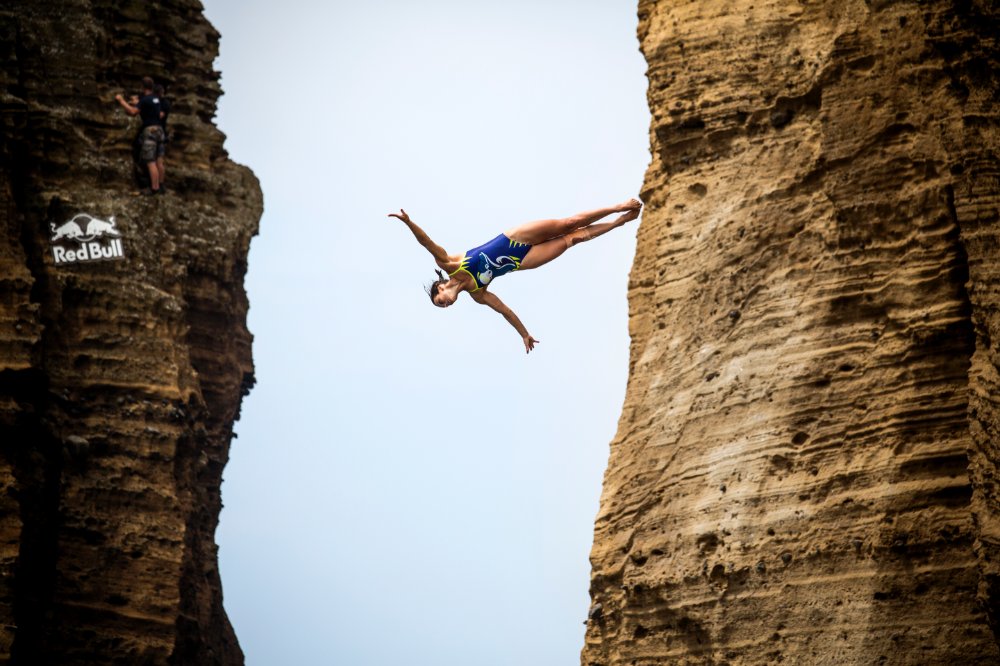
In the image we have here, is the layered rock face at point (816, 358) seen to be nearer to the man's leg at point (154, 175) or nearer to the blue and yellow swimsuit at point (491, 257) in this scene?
the blue and yellow swimsuit at point (491, 257)

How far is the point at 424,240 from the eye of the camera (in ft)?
65.5

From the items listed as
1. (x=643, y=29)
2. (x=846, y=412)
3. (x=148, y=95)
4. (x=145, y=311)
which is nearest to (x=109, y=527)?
(x=145, y=311)

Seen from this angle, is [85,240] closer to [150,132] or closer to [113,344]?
[113,344]

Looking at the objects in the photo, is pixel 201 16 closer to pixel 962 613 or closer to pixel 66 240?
pixel 66 240

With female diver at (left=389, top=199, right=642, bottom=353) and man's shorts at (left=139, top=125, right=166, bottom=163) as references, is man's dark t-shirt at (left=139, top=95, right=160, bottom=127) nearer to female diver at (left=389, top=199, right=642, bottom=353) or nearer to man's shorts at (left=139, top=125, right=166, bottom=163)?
man's shorts at (left=139, top=125, right=166, bottom=163)

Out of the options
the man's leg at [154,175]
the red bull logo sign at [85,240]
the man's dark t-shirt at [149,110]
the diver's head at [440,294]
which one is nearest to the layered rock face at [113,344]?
the red bull logo sign at [85,240]

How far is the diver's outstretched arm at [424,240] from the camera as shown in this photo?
19.0m

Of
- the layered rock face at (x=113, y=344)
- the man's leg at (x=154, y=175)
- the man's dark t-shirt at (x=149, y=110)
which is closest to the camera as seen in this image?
the layered rock face at (x=113, y=344)

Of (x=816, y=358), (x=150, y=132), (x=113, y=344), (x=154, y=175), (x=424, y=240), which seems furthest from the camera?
(x=154, y=175)

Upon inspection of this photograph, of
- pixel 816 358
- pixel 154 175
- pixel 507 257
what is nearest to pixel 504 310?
pixel 507 257

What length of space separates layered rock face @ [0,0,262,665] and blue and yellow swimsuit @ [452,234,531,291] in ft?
29.2

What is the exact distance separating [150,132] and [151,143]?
0.19 meters

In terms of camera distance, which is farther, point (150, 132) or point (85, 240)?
point (150, 132)

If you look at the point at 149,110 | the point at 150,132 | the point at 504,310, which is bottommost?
the point at 504,310
